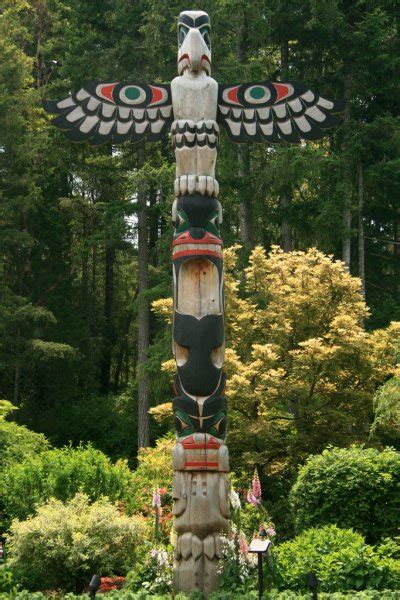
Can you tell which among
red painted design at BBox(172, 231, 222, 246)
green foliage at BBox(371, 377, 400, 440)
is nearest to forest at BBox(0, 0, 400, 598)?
green foliage at BBox(371, 377, 400, 440)

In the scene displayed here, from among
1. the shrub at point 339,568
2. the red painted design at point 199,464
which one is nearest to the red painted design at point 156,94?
the red painted design at point 199,464

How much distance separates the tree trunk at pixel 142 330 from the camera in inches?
848

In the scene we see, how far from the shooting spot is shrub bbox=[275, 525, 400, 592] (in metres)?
9.40

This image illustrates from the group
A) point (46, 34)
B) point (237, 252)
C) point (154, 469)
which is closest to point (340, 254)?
point (237, 252)

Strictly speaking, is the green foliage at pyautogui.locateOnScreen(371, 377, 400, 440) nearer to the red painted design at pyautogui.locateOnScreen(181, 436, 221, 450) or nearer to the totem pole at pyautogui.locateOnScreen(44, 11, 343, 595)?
the totem pole at pyautogui.locateOnScreen(44, 11, 343, 595)

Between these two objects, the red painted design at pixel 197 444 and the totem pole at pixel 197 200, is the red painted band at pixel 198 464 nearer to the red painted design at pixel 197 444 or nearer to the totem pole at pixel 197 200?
the totem pole at pixel 197 200

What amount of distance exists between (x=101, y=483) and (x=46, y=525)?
2.72 m

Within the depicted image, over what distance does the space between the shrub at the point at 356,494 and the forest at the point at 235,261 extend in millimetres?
57

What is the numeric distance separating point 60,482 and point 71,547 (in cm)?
268

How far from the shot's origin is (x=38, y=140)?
24.4 m

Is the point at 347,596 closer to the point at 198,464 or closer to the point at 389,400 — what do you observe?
the point at 198,464

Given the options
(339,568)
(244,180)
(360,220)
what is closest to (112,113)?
(339,568)

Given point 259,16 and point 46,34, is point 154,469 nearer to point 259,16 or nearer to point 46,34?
point 259,16

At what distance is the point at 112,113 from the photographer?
1039 cm
